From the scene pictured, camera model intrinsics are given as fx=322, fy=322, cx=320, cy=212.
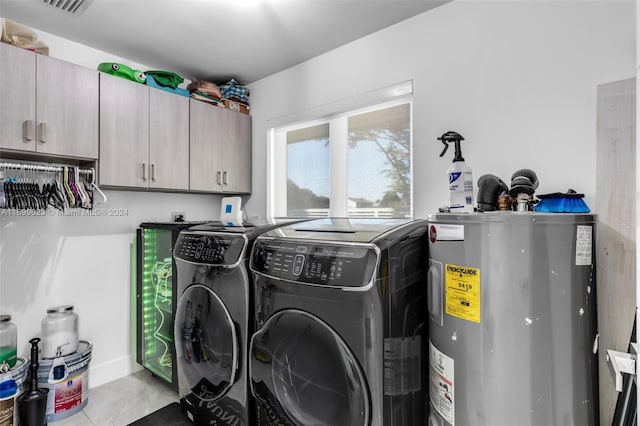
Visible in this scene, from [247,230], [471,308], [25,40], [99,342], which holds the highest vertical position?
[25,40]

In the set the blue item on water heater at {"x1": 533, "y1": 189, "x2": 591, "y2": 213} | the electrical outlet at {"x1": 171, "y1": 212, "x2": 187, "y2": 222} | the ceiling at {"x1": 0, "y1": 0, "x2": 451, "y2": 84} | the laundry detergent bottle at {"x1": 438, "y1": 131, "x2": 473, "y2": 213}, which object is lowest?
the electrical outlet at {"x1": 171, "y1": 212, "x2": 187, "y2": 222}

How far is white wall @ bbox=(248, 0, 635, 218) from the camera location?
149 cm

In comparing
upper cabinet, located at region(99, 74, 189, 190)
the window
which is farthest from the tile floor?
the window

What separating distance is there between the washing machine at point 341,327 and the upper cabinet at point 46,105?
62.7 inches

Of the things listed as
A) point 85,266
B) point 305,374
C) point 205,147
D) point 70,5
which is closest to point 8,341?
point 85,266

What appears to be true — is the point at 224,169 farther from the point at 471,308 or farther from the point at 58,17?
the point at 471,308

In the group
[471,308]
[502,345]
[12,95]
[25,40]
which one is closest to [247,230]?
[471,308]

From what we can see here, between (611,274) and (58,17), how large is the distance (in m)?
3.39

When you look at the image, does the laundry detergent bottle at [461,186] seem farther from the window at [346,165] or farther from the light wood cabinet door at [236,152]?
the light wood cabinet door at [236,152]

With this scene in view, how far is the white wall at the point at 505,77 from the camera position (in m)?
1.49

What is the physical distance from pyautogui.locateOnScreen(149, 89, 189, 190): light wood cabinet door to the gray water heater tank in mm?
2284

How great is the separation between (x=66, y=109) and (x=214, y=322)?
5.58ft

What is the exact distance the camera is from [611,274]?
4.63 feet

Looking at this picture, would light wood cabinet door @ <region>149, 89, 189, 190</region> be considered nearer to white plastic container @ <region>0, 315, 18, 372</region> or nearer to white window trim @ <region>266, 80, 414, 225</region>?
white window trim @ <region>266, 80, 414, 225</region>
